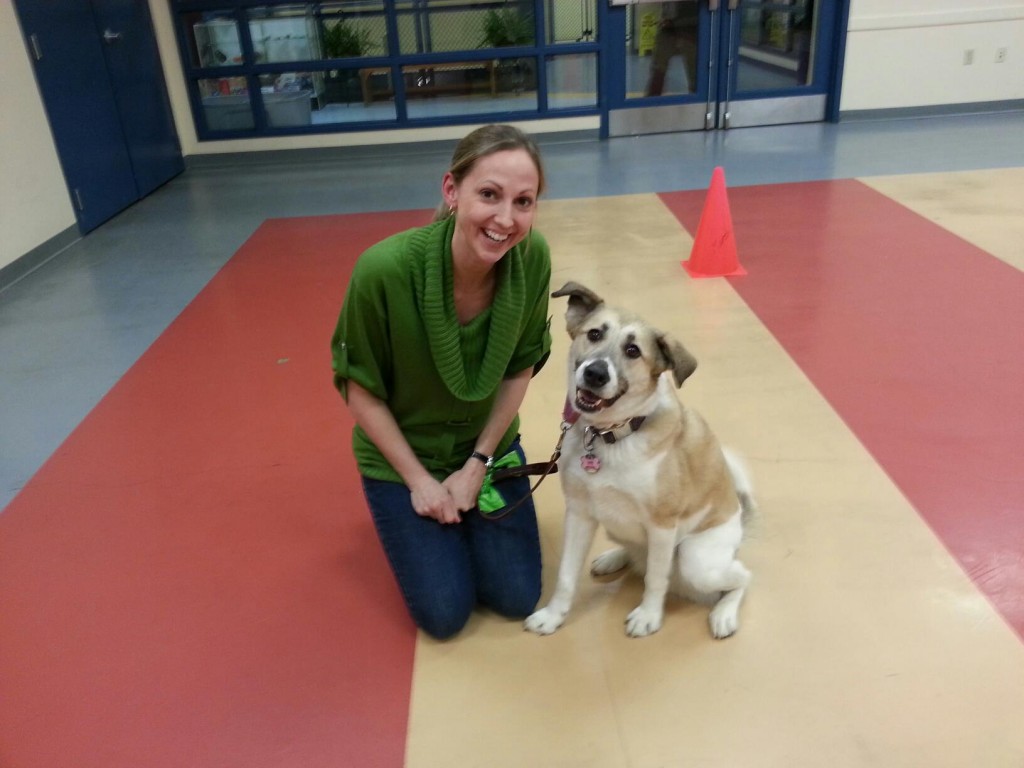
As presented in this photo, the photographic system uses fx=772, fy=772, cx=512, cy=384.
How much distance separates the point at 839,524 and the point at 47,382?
3.44 meters

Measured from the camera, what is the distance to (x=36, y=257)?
5250 mm

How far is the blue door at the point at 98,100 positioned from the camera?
556 centimetres

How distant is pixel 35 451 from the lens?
9.99 feet

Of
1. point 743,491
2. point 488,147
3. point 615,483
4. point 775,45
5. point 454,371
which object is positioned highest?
point 488,147

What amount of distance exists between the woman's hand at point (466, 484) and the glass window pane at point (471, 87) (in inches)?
259

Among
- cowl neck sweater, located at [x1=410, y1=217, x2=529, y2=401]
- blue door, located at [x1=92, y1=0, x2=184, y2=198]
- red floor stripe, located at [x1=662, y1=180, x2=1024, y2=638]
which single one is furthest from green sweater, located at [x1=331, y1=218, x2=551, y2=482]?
blue door, located at [x1=92, y1=0, x2=184, y2=198]

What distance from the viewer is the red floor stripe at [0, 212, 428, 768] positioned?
1849mm

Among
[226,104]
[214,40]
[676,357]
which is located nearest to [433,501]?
[676,357]

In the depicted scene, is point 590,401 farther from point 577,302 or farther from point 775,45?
point 775,45

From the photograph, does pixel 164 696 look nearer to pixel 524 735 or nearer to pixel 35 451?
pixel 524 735

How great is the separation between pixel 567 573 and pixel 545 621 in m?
0.15

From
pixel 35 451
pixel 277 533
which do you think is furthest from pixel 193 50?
pixel 277 533

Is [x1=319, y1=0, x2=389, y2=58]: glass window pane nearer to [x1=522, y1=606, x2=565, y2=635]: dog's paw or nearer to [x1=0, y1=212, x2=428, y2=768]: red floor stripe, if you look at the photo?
[x1=0, y1=212, x2=428, y2=768]: red floor stripe

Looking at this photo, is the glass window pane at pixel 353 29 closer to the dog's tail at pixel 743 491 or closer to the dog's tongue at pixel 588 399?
the dog's tail at pixel 743 491
